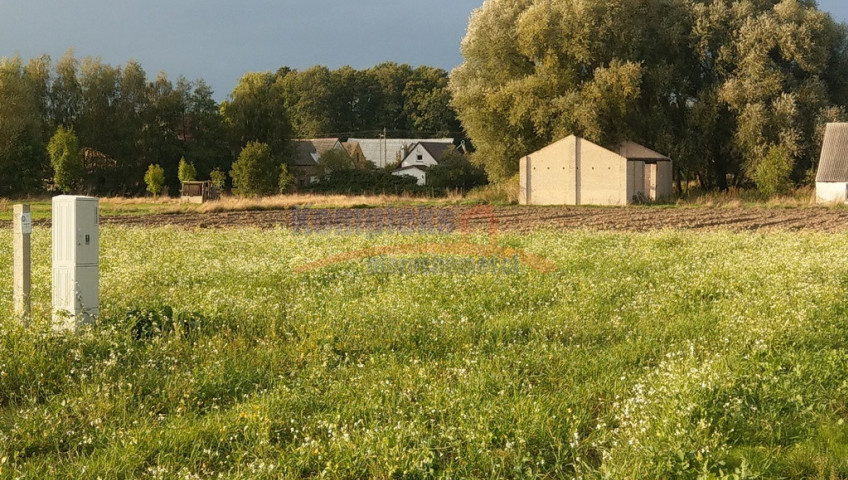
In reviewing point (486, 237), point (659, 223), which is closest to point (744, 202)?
point (659, 223)

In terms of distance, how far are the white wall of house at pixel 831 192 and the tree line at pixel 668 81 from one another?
1913 millimetres

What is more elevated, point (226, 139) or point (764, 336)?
point (226, 139)

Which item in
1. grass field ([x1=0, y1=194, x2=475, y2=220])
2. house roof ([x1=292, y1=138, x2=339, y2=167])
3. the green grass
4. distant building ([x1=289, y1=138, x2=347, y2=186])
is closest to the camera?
the green grass

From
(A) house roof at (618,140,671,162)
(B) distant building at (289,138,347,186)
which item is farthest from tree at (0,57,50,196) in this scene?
(A) house roof at (618,140,671,162)

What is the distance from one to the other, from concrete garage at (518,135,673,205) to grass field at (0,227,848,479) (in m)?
38.9

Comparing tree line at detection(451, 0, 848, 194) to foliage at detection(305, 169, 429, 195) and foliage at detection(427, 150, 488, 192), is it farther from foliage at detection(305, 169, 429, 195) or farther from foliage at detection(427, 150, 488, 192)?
foliage at detection(305, 169, 429, 195)

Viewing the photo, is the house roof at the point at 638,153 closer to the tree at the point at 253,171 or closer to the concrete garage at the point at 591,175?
the concrete garage at the point at 591,175

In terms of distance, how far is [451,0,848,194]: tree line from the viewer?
51.2 meters

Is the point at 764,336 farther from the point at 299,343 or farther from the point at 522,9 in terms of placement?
the point at 522,9

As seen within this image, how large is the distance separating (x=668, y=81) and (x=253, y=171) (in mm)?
32122

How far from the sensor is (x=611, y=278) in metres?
12.1

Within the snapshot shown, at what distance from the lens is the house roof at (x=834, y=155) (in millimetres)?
47750

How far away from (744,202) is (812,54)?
43.7 ft

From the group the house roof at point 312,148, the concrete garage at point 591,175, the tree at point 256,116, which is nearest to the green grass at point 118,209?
the tree at point 256,116
